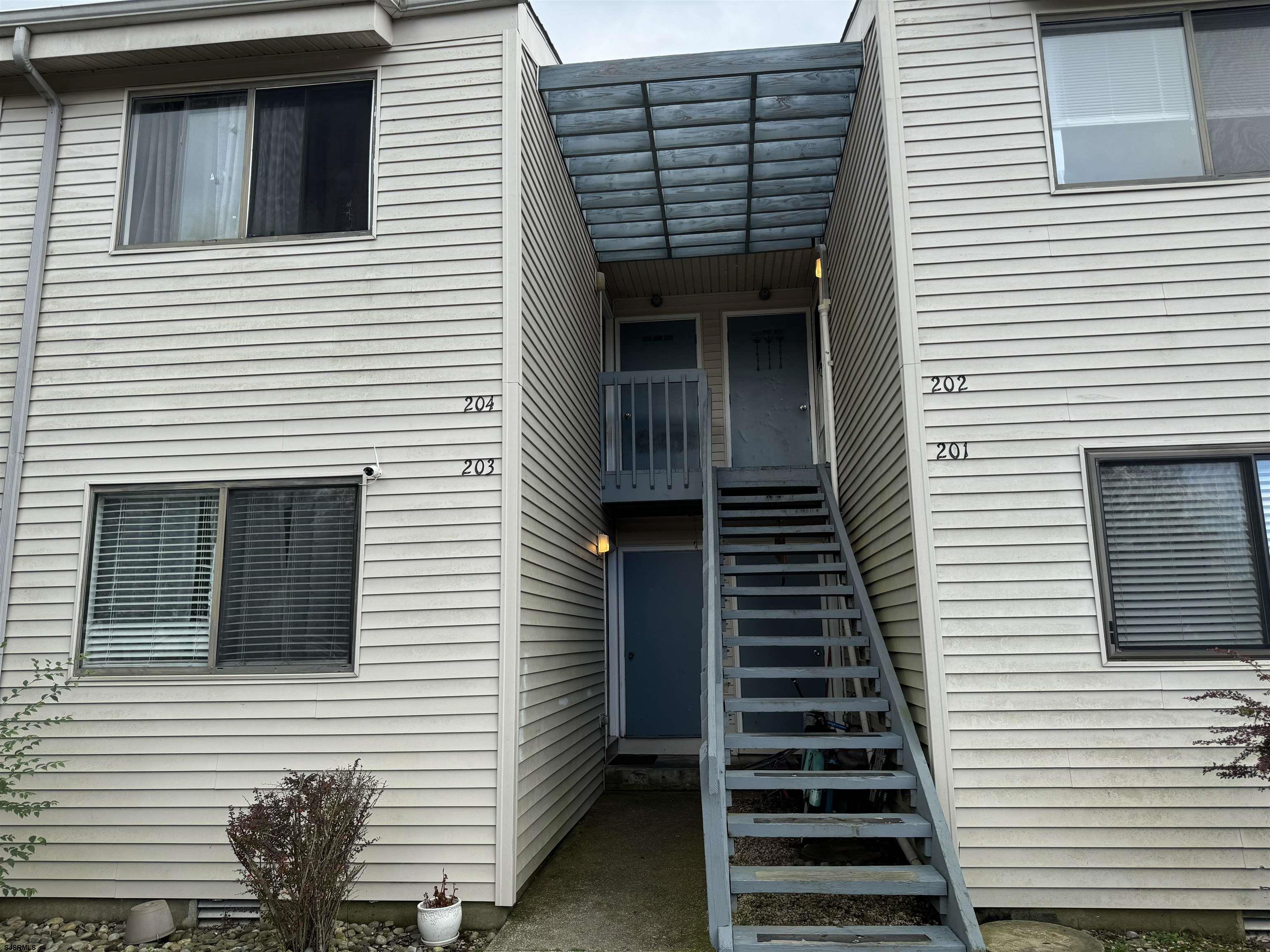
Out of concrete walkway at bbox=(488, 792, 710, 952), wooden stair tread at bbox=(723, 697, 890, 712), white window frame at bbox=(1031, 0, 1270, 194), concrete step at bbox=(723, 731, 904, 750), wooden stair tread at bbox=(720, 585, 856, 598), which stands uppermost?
white window frame at bbox=(1031, 0, 1270, 194)

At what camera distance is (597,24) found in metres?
60.0

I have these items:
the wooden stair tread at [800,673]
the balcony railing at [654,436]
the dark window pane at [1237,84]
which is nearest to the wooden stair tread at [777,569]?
the wooden stair tread at [800,673]

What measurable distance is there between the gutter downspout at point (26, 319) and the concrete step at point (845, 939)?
15.0 feet

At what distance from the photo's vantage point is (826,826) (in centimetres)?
419

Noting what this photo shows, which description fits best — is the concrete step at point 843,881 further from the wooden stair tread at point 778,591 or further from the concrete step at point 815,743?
the wooden stair tread at point 778,591

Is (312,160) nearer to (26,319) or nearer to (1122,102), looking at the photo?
(26,319)

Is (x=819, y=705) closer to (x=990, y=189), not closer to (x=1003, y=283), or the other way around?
(x=1003, y=283)

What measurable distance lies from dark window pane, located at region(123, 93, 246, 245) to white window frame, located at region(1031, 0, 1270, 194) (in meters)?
4.94

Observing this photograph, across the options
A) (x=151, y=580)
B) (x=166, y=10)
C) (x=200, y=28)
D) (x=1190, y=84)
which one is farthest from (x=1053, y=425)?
(x=166, y=10)

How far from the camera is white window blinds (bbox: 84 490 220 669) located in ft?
16.5

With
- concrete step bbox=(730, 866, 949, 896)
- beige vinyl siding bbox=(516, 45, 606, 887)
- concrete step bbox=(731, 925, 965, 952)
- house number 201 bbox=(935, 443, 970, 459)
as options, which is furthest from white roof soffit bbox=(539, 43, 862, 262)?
concrete step bbox=(731, 925, 965, 952)

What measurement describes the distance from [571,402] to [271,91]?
2.91 meters

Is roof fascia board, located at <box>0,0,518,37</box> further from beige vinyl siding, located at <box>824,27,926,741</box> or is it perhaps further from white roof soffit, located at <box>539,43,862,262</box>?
beige vinyl siding, located at <box>824,27,926,741</box>

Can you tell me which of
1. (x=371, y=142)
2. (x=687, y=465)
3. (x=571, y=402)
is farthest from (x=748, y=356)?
(x=371, y=142)
